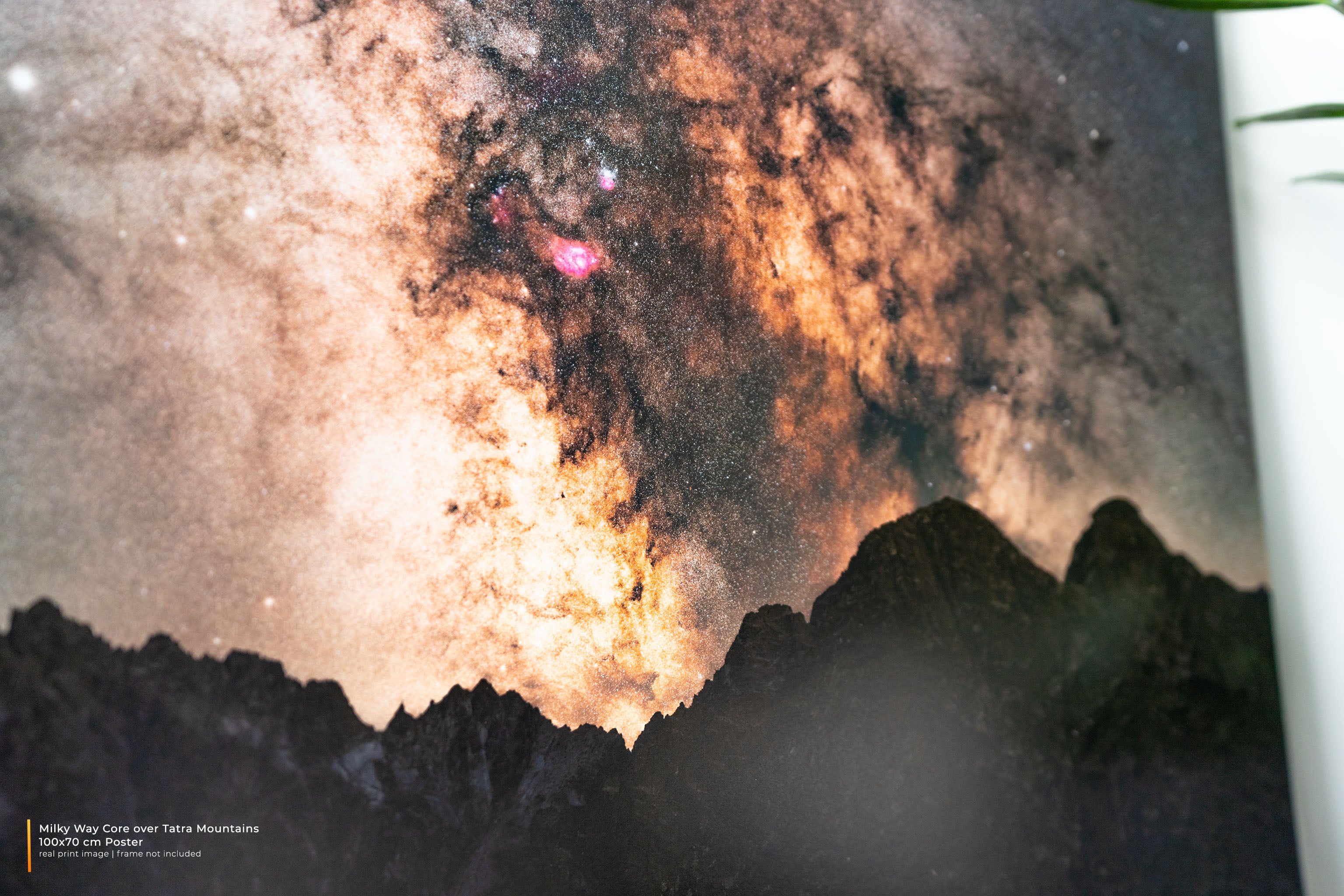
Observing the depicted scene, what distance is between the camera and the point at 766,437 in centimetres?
90

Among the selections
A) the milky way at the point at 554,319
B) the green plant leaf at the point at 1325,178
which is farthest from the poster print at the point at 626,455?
the green plant leaf at the point at 1325,178

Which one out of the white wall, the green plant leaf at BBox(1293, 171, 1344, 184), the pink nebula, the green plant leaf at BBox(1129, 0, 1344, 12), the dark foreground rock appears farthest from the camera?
the white wall

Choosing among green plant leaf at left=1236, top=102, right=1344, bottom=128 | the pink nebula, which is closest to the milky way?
the pink nebula

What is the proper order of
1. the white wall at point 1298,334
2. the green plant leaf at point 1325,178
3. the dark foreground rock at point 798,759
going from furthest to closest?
the white wall at point 1298,334 → the green plant leaf at point 1325,178 → the dark foreground rock at point 798,759

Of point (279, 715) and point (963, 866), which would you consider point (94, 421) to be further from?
point (963, 866)

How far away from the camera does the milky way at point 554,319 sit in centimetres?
63

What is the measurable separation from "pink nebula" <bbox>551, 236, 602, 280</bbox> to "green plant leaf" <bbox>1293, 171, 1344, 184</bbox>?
1131mm

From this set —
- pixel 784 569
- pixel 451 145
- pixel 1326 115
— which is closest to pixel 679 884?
pixel 784 569

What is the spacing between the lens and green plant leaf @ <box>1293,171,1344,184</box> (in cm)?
110

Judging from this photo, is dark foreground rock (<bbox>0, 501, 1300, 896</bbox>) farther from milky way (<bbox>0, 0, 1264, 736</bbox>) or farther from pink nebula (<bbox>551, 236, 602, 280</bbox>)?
pink nebula (<bbox>551, 236, 602, 280</bbox>)

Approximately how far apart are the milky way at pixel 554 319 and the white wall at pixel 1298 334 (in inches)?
7.4

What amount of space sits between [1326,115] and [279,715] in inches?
58.3

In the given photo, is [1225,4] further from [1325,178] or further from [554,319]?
[554,319]

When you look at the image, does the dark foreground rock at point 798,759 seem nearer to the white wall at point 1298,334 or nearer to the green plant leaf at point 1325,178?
the white wall at point 1298,334
